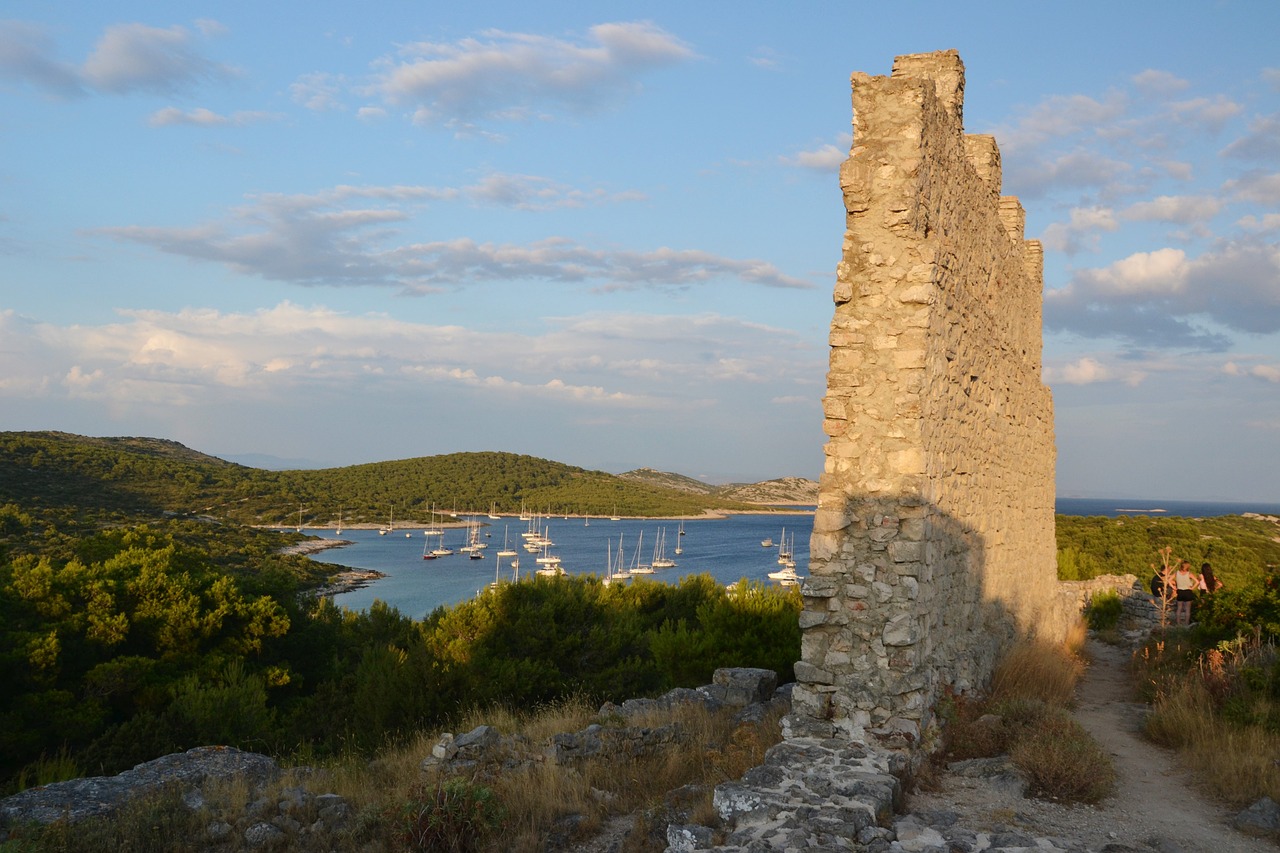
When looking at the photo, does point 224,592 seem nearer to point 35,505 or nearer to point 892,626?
point 892,626

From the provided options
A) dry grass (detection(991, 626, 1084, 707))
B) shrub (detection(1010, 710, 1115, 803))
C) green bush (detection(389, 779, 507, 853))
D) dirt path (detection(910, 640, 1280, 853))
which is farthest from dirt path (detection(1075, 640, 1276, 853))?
green bush (detection(389, 779, 507, 853))

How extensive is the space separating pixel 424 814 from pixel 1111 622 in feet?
46.2

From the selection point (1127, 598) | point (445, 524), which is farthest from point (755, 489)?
point (1127, 598)

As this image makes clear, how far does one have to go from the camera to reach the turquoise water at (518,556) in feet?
164

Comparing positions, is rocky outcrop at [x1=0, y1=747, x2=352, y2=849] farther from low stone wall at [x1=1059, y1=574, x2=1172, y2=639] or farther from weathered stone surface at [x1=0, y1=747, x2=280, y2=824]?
low stone wall at [x1=1059, y1=574, x2=1172, y2=639]

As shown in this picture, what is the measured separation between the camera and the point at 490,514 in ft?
319

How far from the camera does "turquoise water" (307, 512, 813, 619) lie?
50094 mm

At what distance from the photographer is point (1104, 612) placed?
1489 centimetres

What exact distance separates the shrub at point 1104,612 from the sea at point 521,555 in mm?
22350

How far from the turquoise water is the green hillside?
3698 millimetres

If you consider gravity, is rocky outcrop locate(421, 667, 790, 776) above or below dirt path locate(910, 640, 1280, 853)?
below

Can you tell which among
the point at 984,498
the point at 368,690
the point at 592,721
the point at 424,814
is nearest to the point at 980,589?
the point at 984,498

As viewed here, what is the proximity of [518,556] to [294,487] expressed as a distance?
3410 centimetres

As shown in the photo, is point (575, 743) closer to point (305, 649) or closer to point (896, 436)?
point (896, 436)
